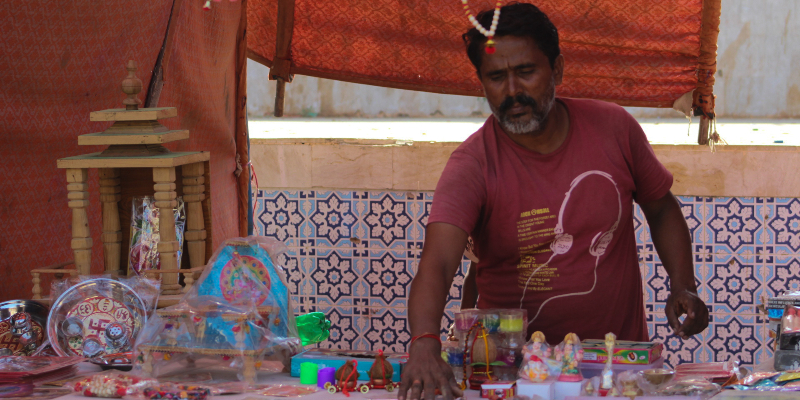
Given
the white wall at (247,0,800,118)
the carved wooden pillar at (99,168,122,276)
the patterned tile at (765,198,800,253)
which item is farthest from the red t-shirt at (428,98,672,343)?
the white wall at (247,0,800,118)

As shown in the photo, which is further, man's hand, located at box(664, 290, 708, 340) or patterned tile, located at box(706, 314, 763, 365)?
patterned tile, located at box(706, 314, 763, 365)

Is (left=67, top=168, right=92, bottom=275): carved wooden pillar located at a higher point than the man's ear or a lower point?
lower

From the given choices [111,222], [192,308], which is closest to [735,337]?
[192,308]

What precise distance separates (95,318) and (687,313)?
162 centimetres

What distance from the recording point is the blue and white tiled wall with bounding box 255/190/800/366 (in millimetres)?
3762

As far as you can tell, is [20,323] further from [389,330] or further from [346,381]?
[389,330]

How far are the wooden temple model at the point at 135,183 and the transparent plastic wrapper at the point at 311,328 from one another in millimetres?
334

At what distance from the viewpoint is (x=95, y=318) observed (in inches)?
82.7

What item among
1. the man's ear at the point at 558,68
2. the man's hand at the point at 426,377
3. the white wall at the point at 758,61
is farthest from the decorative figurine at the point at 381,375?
the white wall at the point at 758,61

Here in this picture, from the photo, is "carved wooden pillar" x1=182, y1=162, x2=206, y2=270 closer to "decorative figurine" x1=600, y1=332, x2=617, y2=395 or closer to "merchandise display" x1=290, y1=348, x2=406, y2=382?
"merchandise display" x1=290, y1=348, x2=406, y2=382

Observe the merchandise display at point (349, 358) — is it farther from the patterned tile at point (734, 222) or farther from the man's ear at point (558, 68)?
the patterned tile at point (734, 222)

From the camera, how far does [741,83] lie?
17.9 ft

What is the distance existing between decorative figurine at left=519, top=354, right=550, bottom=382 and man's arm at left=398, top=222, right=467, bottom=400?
0.51 ft

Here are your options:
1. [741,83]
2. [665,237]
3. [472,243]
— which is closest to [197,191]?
[472,243]
